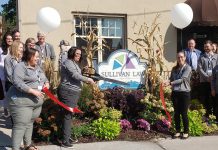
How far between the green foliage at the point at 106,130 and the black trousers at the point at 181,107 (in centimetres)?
115

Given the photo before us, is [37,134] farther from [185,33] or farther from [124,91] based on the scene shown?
[185,33]

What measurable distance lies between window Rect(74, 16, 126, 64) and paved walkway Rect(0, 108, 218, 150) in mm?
5733

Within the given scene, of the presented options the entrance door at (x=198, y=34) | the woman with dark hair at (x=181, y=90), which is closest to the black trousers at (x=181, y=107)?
the woman with dark hair at (x=181, y=90)

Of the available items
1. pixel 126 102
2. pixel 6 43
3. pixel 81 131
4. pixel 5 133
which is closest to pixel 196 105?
pixel 126 102

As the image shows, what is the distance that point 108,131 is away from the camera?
7.47 m

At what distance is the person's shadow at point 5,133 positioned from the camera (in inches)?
273

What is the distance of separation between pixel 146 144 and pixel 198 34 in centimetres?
765

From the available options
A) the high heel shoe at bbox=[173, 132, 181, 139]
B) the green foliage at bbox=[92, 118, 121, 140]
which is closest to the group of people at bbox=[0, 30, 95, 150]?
the green foliage at bbox=[92, 118, 121, 140]

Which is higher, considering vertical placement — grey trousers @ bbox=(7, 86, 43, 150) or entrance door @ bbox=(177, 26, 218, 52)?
entrance door @ bbox=(177, 26, 218, 52)

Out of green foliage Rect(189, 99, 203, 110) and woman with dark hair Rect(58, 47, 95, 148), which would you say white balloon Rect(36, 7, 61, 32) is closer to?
woman with dark hair Rect(58, 47, 95, 148)

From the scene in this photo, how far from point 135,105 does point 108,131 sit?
43.9 inches

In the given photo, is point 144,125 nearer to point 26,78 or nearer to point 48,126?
point 48,126

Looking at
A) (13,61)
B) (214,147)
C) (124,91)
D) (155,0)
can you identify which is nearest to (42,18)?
(13,61)

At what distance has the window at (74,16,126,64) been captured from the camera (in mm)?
12992
